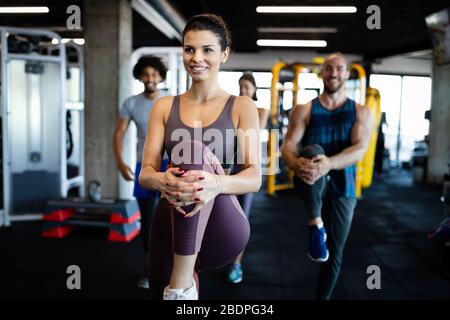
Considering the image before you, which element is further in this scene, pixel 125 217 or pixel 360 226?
pixel 360 226

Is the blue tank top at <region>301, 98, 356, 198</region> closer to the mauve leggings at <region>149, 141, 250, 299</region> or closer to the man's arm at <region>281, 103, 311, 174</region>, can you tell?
the man's arm at <region>281, 103, 311, 174</region>

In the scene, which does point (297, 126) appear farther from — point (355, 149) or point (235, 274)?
point (235, 274)

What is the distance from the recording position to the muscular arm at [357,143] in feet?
6.26

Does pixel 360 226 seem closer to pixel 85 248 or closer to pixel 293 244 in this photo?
pixel 293 244

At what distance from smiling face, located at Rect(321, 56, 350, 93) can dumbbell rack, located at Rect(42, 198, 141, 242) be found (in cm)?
268

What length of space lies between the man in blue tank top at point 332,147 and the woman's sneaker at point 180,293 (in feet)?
2.85

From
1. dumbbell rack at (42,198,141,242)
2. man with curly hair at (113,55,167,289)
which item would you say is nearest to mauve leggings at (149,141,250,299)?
man with curly hair at (113,55,167,289)

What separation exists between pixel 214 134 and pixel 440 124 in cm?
802

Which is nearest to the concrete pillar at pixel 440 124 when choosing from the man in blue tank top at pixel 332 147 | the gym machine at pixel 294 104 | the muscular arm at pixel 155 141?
the gym machine at pixel 294 104

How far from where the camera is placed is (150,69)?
2.74m

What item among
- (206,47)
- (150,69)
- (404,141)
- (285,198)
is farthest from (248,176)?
(404,141)

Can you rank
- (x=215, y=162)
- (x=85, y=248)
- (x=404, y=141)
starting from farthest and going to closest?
(x=404, y=141)
(x=85, y=248)
(x=215, y=162)

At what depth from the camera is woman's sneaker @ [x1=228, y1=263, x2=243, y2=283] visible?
10.1 ft
